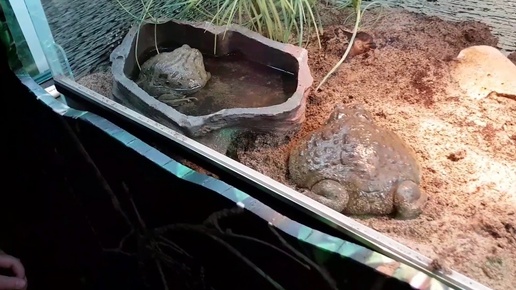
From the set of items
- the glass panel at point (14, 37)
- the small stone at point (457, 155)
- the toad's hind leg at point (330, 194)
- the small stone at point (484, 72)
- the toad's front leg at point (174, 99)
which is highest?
the glass panel at point (14, 37)

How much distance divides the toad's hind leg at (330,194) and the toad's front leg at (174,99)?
1.40 ft

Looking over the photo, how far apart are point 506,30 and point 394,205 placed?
735 mm

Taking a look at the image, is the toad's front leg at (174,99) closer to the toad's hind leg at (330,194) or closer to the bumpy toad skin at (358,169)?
the bumpy toad skin at (358,169)

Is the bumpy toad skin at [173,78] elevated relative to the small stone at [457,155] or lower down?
elevated

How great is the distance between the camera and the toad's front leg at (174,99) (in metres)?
1.33

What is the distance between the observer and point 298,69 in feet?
4.33

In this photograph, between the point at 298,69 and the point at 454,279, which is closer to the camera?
the point at 454,279

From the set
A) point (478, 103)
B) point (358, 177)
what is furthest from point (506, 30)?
point (358, 177)

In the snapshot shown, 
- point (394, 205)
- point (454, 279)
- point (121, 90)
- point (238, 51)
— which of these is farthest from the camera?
point (238, 51)

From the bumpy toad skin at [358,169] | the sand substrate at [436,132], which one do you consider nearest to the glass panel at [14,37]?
the sand substrate at [436,132]

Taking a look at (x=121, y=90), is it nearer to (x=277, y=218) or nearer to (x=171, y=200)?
(x=171, y=200)

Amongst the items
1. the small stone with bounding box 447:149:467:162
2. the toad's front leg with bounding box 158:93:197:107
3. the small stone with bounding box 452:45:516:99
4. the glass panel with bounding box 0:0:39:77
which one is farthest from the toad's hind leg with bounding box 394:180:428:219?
the glass panel with bounding box 0:0:39:77

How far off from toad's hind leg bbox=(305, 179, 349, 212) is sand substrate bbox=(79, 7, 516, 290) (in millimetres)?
66

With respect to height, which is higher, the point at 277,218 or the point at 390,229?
the point at 277,218
